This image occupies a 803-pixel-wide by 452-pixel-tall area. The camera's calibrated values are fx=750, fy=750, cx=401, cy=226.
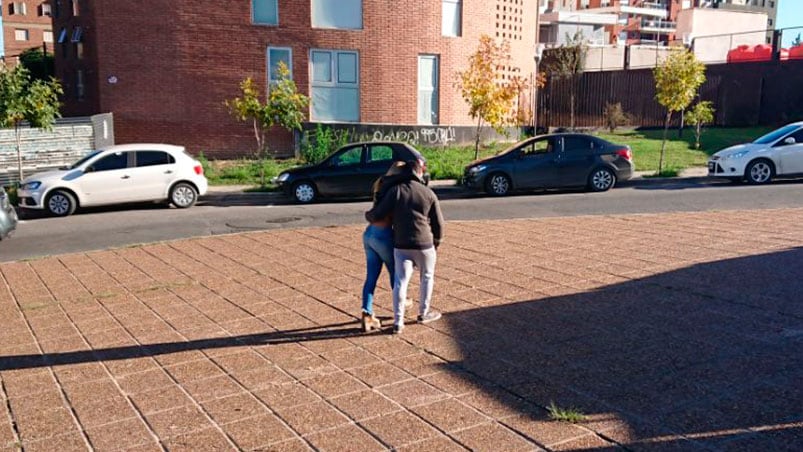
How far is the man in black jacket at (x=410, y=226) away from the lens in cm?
659

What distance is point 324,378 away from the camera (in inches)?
227

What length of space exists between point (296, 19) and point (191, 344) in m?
20.3

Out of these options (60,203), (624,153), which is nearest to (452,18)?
(624,153)

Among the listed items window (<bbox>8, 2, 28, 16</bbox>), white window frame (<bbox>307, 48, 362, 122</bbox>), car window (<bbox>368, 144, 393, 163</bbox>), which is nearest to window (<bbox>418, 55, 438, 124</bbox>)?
white window frame (<bbox>307, 48, 362, 122</bbox>)

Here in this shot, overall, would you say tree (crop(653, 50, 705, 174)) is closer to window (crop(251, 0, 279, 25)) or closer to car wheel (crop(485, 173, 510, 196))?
car wheel (crop(485, 173, 510, 196))

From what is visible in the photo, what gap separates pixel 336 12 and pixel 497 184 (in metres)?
10.3

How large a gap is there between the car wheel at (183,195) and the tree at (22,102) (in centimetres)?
499

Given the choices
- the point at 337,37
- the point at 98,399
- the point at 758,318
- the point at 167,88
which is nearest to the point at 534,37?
the point at 337,37

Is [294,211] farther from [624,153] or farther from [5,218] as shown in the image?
[624,153]

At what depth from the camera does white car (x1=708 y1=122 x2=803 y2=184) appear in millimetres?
19234

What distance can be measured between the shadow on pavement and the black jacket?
935mm

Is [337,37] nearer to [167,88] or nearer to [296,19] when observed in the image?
[296,19]

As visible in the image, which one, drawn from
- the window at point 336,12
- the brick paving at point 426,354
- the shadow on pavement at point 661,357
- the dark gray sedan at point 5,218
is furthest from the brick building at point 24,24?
the shadow on pavement at point 661,357

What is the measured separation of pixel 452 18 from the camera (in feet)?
87.6
